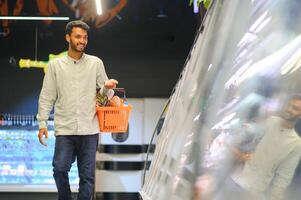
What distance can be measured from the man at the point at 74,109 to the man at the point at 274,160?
2021mm

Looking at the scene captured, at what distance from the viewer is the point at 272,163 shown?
2.32ft

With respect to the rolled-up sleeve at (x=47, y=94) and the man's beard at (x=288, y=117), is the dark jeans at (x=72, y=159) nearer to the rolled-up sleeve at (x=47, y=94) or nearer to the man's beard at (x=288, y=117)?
the rolled-up sleeve at (x=47, y=94)

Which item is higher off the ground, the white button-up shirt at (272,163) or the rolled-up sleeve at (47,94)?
the white button-up shirt at (272,163)

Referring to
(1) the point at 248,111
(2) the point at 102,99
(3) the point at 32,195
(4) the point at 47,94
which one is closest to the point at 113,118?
(2) the point at 102,99

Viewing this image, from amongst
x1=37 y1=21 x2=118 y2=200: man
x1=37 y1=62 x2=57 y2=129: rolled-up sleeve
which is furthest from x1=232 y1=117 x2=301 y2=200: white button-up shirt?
x1=37 y1=62 x2=57 y2=129: rolled-up sleeve

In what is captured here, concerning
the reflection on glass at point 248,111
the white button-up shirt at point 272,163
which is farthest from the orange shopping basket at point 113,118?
the white button-up shirt at point 272,163

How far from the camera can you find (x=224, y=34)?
994mm

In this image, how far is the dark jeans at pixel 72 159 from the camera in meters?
2.71

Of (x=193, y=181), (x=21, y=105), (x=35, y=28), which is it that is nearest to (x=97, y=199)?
(x=21, y=105)

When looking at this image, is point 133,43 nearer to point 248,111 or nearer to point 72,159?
point 72,159

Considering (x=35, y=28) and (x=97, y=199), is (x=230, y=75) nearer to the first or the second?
(x=97, y=199)

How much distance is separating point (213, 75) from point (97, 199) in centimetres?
546

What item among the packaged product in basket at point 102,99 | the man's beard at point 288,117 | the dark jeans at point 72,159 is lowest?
the dark jeans at point 72,159

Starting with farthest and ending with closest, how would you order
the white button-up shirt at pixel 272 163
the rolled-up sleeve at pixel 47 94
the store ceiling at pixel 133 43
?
the store ceiling at pixel 133 43
the rolled-up sleeve at pixel 47 94
the white button-up shirt at pixel 272 163
